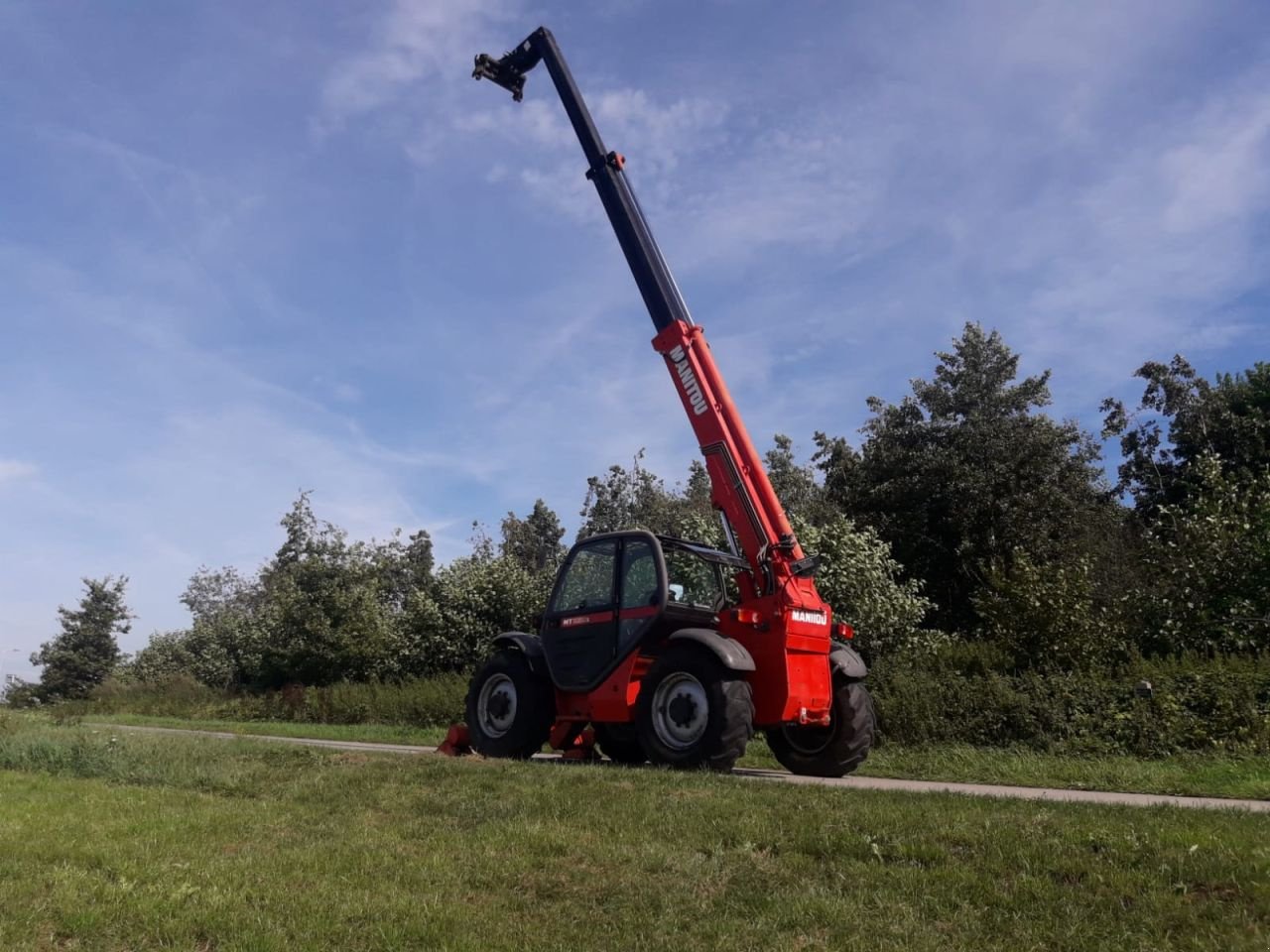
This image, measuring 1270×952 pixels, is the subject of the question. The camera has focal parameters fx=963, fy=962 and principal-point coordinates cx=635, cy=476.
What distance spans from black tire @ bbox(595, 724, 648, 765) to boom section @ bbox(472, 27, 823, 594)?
232 cm

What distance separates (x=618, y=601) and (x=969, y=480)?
61.3 feet

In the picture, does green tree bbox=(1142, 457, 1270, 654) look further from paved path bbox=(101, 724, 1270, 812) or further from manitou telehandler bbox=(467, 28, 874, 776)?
manitou telehandler bbox=(467, 28, 874, 776)

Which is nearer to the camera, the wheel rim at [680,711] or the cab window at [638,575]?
the wheel rim at [680,711]

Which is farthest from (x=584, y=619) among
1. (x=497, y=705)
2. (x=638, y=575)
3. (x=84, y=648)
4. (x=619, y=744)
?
(x=84, y=648)

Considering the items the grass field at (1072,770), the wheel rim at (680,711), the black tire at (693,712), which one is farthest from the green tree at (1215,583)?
the wheel rim at (680,711)

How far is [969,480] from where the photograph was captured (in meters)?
26.6

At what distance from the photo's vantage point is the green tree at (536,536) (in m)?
63.2

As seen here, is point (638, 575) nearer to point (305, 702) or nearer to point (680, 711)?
point (680, 711)

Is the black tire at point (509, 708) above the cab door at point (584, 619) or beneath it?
beneath

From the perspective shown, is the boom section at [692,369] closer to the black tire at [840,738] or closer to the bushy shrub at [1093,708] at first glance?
the black tire at [840,738]

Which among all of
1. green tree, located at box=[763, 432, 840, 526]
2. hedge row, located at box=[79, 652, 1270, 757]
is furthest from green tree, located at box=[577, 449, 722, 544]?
hedge row, located at box=[79, 652, 1270, 757]

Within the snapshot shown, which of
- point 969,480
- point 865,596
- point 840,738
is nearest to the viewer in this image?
point 840,738

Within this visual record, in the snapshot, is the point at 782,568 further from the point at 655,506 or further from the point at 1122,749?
the point at 655,506

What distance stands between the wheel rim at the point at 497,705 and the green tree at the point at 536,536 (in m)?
48.4
